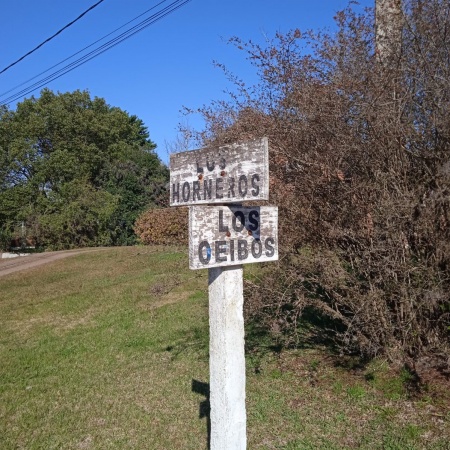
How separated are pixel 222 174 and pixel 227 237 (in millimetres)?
341

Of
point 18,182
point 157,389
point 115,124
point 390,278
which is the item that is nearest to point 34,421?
point 157,389

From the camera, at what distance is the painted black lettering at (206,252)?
261 cm

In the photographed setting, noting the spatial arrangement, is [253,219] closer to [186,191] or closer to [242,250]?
[242,250]

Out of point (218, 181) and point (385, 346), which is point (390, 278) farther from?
point (218, 181)

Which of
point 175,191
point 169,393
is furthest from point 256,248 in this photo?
point 169,393

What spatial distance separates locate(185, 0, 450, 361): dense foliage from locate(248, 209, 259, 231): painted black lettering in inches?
62.7

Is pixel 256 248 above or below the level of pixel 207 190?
below

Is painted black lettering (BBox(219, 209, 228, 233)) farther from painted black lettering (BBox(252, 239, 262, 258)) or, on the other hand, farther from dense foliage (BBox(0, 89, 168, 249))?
dense foliage (BBox(0, 89, 168, 249))

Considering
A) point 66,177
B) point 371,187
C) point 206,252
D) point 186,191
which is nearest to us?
point 206,252

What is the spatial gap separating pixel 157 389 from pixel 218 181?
3.09 m

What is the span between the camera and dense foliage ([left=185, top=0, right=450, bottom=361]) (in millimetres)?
4086

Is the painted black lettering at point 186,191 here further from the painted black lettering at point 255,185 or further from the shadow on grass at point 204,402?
the shadow on grass at point 204,402

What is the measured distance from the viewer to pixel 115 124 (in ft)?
118

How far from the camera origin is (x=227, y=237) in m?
2.71
